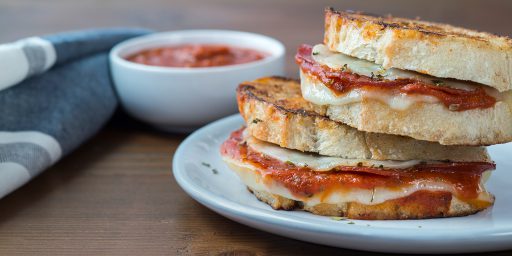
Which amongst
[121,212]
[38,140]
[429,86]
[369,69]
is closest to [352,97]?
[369,69]

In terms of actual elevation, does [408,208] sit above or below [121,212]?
above

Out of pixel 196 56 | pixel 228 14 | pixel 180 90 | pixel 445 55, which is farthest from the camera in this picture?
pixel 228 14

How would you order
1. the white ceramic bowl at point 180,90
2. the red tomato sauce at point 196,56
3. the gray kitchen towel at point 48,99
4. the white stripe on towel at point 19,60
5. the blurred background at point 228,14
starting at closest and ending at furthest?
1. the gray kitchen towel at point 48,99
2. the white stripe on towel at point 19,60
3. the white ceramic bowl at point 180,90
4. the red tomato sauce at point 196,56
5. the blurred background at point 228,14

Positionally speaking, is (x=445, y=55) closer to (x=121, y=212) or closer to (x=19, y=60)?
(x=121, y=212)

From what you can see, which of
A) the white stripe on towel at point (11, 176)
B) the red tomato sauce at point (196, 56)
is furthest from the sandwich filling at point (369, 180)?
the red tomato sauce at point (196, 56)

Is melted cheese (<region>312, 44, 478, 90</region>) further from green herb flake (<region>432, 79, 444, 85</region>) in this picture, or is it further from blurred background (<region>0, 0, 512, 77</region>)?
blurred background (<region>0, 0, 512, 77</region>)

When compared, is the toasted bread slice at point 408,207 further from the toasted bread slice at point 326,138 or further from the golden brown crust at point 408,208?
the toasted bread slice at point 326,138

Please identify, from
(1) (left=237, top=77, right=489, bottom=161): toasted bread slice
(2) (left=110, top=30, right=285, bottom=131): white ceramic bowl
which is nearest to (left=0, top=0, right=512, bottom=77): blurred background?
(2) (left=110, top=30, right=285, bottom=131): white ceramic bowl
